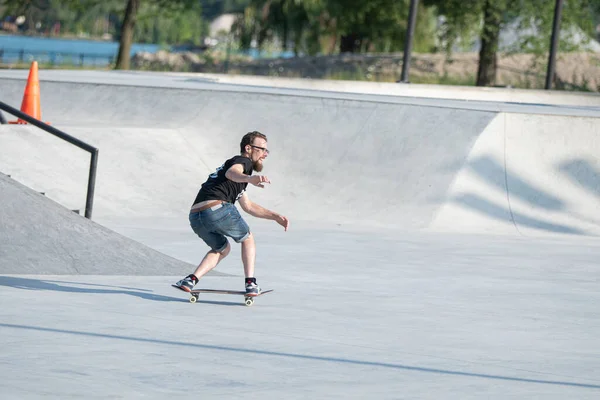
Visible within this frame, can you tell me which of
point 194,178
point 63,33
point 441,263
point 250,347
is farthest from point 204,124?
point 63,33

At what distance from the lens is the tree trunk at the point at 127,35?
35884mm

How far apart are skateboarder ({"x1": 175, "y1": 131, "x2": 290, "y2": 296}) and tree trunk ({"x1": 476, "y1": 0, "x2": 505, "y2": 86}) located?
24.5 metres

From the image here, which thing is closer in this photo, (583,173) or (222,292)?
(222,292)

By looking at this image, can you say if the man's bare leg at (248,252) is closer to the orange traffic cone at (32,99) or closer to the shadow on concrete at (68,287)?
the shadow on concrete at (68,287)

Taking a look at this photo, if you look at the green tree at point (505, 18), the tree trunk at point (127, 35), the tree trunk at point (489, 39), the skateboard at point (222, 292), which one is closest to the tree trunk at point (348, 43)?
the tree trunk at point (127, 35)

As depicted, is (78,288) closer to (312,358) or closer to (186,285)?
(186,285)

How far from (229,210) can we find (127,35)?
30.0m

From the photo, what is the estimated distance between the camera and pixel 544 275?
10523mm

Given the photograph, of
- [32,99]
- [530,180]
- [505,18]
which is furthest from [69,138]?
[505,18]

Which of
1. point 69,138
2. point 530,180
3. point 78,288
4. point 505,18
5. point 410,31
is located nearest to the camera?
point 78,288

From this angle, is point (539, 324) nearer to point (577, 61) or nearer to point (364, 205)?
point (364, 205)

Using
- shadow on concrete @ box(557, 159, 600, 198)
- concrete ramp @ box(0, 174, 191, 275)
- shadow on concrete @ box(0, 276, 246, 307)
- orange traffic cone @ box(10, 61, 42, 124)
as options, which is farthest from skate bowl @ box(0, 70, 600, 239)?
shadow on concrete @ box(0, 276, 246, 307)

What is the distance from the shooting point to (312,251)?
11.3 metres

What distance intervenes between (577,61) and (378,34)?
851 centimetres
